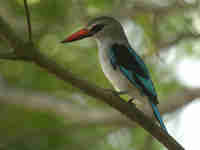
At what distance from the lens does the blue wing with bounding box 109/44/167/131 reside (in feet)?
13.8

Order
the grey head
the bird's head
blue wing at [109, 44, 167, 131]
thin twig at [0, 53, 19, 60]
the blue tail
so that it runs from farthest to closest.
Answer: the grey head < the bird's head < blue wing at [109, 44, 167, 131] < the blue tail < thin twig at [0, 53, 19, 60]

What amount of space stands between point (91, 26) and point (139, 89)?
0.95m

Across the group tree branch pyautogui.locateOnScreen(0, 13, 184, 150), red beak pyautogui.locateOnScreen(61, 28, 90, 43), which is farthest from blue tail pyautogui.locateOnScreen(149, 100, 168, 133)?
red beak pyautogui.locateOnScreen(61, 28, 90, 43)

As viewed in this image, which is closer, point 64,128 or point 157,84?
point 64,128

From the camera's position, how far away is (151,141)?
612cm

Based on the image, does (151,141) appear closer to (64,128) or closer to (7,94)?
(64,128)

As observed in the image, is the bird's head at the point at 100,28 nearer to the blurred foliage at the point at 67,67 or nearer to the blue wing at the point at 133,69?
the blue wing at the point at 133,69

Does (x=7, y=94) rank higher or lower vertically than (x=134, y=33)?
lower

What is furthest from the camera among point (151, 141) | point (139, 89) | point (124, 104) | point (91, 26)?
point (151, 141)

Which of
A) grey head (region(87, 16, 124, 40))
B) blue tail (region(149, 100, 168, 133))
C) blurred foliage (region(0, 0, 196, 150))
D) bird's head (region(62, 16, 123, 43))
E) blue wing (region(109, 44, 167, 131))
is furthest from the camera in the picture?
blurred foliage (region(0, 0, 196, 150))

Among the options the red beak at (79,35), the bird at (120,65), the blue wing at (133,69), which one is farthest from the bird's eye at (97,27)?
the blue wing at (133,69)

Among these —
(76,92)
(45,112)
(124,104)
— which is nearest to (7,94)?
(45,112)

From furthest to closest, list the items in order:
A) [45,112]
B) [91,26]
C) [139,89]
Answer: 1. [45,112]
2. [91,26]
3. [139,89]

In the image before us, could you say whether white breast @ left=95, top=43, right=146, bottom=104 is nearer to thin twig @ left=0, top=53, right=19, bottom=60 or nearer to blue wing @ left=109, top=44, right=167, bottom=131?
blue wing @ left=109, top=44, right=167, bottom=131
